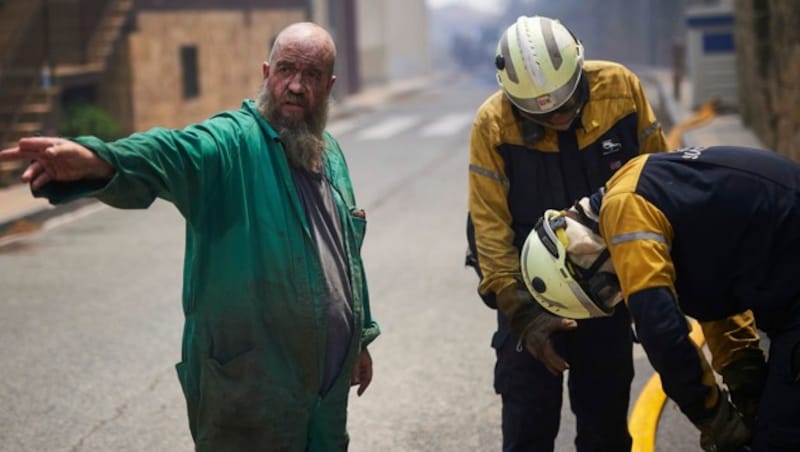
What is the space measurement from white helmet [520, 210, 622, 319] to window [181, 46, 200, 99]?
22132mm

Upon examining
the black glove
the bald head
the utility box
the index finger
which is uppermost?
the bald head

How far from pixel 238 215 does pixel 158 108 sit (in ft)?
65.7

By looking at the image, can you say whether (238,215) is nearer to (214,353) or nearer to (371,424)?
(214,353)

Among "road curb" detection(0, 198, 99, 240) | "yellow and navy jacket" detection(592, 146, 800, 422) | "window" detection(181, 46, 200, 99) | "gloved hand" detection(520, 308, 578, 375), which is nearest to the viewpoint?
"yellow and navy jacket" detection(592, 146, 800, 422)

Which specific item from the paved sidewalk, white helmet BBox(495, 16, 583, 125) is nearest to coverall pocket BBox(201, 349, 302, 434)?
white helmet BBox(495, 16, 583, 125)

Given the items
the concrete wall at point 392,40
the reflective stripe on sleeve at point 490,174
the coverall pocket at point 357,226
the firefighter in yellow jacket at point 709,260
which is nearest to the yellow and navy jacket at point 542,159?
the reflective stripe on sleeve at point 490,174

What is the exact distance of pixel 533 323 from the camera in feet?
14.6

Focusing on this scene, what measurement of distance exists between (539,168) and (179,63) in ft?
69.2

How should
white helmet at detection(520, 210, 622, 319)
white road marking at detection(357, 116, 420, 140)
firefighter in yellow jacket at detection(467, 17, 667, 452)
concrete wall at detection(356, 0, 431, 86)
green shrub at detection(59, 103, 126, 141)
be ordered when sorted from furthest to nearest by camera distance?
concrete wall at detection(356, 0, 431, 86) → white road marking at detection(357, 116, 420, 140) → green shrub at detection(59, 103, 126, 141) → firefighter in yellow jacket at detection(467, 17, 667, 452) → white helmet at detection(520, 210, 622, 319)

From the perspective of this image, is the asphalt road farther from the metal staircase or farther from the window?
the window

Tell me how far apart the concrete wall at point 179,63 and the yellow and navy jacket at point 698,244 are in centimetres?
1934

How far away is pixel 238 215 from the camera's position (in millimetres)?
3855

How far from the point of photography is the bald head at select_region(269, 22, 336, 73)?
13.5 ft

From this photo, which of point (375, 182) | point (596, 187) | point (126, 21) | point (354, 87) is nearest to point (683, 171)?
point (596, 187)
